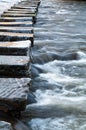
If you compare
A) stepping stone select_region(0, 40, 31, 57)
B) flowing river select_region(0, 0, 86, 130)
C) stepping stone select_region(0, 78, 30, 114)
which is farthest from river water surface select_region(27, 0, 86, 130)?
stepping stone select_region(0, 40, 31, 57)

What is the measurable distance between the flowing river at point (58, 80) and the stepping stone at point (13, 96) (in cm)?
26

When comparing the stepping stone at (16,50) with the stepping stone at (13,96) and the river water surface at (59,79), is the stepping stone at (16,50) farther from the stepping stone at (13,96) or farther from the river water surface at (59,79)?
the stepping stone at (13,96)

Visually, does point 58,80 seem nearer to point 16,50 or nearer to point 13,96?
point 16,50

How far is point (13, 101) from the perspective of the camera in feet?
11.2

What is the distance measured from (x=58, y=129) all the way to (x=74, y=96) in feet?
3.10

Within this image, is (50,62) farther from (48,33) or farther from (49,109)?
(48,33)

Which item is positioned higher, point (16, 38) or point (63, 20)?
point (16, 38)

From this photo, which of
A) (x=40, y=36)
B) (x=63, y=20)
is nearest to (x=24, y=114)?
(x=40, y=36)

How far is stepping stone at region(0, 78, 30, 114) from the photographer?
3.43m

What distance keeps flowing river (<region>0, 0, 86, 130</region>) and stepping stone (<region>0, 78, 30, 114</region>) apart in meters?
0.26

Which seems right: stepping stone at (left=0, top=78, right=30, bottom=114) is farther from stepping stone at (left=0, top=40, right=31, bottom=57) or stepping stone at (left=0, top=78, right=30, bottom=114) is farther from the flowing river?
stepping stone at (left=0, top=40, right=31, bottom=57)

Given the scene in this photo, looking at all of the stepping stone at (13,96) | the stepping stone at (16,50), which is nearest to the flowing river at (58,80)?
the stepping stone at (13,96)

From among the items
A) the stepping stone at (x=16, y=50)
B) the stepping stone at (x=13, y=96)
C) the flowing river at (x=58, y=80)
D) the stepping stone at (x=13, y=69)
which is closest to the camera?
the stepping stone at (x=13, y=96)

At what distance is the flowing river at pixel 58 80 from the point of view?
3689mm
